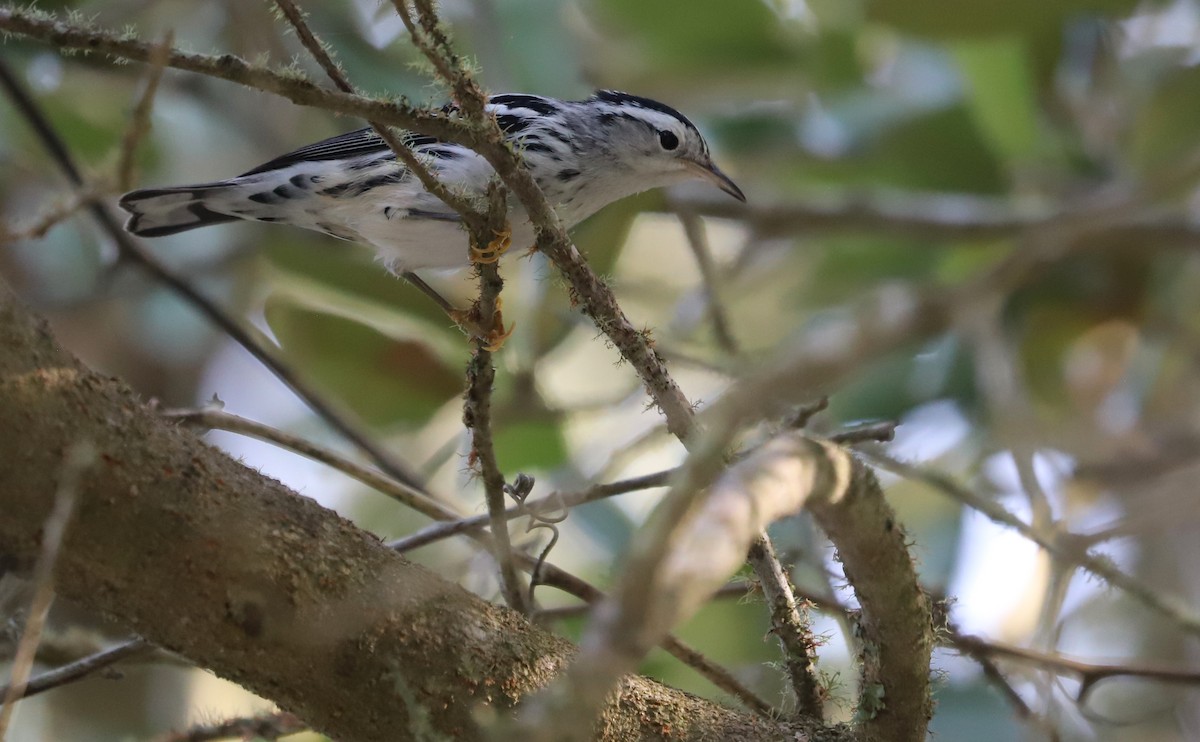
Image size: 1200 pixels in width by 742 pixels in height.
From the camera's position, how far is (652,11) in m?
4.63

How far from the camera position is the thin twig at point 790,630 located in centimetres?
201

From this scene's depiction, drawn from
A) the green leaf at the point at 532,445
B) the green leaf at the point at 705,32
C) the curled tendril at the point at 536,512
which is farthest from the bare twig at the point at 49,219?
the green leaf at the point at 705,32

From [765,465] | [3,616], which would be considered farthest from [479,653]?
[3,616]

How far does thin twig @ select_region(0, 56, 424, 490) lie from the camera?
3307mm

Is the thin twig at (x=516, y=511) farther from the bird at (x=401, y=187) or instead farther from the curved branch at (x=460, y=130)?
the bird at (x=401, y=187)

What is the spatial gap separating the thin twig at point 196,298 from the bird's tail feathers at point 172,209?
12 centimetres

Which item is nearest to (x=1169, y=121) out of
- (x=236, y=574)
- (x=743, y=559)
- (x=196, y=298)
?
(x=196, y=298)

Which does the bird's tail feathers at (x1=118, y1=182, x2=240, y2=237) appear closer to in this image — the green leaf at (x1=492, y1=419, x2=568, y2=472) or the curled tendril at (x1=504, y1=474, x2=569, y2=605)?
the green leaf at (x1=492, y1=419, x2=568, y2=472)

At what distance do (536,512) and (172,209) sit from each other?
1681 millimetres

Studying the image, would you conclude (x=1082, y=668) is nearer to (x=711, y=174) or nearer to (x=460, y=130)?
(x=460, y=130)

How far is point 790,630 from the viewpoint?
2016 mm

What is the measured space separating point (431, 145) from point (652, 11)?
69.5 inches

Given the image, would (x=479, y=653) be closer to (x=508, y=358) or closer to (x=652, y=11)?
(x=508, y=358)

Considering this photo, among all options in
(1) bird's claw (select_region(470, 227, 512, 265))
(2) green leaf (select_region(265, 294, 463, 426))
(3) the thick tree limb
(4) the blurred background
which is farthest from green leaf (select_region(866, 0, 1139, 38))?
(3) the thick tree limb
